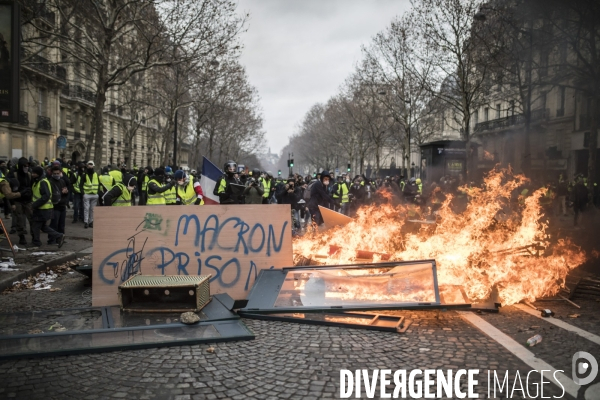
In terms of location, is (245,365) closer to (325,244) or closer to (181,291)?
(181,291)

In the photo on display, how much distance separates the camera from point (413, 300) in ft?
18.1

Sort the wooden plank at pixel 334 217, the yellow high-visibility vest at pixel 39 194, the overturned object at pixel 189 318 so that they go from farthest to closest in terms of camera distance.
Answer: the yellow high-visibility vest at pixel 39 194, the wooden plank at pixel 334 217, the overturned object at pixel 189 318

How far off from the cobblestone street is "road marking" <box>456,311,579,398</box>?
3.4 inches

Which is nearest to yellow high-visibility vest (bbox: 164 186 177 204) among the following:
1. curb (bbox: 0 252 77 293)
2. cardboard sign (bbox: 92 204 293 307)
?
curb (bbox: 0 252 77 293)

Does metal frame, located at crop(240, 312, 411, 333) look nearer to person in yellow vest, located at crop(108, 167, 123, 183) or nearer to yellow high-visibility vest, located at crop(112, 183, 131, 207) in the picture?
yellow high-visibility vest, located at crop(112, 183, 131, 207)

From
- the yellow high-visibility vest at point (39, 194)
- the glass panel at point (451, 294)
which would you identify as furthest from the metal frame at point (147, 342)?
the yellow high-visibility vest at point (39, 194)

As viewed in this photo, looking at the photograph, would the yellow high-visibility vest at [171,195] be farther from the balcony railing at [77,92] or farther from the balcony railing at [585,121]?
the balcony railing at [77,92]

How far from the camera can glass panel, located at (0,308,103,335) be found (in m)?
5.07

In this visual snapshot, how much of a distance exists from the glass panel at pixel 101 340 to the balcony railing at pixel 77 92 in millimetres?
40953

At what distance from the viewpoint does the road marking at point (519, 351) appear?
3.82 m

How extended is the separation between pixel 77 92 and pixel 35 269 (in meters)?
39.7

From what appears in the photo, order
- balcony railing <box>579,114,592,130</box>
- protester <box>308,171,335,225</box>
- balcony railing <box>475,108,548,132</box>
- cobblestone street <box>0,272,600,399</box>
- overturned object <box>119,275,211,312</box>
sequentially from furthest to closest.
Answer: balcony railing <box>475,108,548,132</box>, balcony railing <box>579,114,592,130</box>, protester <box>308,171,335,225</box>, overturned object <box>119,275,211,312</box>, cobblestone street <box>0,272,600,399</box>

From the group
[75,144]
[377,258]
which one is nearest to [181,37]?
[377,258]

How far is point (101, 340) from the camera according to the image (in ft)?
15.5
